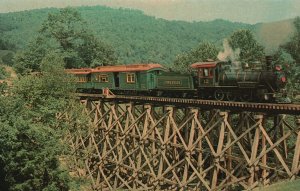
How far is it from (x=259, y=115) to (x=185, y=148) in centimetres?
431

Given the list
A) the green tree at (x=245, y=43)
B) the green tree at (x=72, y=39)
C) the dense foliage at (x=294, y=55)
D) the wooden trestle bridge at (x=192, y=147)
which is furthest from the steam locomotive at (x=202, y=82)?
Answer: the green tree at (x=245, y=43)

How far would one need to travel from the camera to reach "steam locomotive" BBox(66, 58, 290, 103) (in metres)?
19.0

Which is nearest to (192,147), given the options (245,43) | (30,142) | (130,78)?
(30,142)

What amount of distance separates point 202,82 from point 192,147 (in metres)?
4.09

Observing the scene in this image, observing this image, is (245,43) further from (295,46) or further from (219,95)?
(219,95)

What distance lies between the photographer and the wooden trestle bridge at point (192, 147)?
16.6 m

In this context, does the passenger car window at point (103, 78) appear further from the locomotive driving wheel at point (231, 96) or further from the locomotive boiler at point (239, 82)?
the locomotive driving wheel at point (231, 96)

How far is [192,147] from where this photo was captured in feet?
63.1

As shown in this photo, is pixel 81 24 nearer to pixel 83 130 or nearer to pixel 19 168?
pixel 83 130

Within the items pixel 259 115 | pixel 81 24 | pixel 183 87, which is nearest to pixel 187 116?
pixel 183 87

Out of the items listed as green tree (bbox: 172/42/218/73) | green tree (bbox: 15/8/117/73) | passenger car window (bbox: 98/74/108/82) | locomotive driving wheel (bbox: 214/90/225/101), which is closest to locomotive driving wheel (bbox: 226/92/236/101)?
locomotive driving wheel (bbox: 214/90/225/101)

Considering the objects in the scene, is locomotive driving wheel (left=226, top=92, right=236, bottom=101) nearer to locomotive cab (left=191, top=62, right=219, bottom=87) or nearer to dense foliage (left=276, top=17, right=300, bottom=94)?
locomotive cab (left=191, top=62, right=219, bottom=87)

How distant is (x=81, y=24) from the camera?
4688cm

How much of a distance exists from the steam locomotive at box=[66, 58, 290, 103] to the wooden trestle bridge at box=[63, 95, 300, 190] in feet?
4.24
